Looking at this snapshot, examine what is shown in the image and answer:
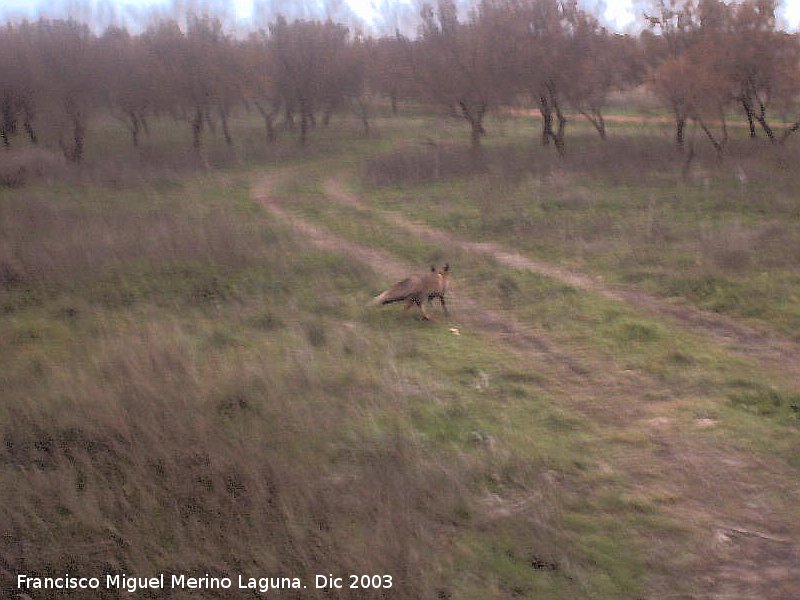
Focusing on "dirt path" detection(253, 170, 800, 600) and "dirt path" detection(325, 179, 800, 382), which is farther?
"dirt path" detection(325, 179, 800, 382)

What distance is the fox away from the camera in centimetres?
911

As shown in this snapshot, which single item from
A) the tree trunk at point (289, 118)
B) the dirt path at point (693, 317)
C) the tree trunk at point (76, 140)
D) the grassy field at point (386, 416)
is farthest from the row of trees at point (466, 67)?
the dirt path at point (693, 317)

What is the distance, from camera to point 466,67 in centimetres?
2808

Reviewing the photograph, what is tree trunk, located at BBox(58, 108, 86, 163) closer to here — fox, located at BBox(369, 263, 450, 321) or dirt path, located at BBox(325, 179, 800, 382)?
dirt path, located at BBox(325, 179, 800, 382)

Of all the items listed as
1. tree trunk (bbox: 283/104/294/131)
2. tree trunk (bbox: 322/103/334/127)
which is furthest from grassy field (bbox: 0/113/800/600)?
tree trunk (bbox: 322/103/334/127)

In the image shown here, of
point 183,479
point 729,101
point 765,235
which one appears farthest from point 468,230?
point 729,101

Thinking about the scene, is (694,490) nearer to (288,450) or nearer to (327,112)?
(288,450)

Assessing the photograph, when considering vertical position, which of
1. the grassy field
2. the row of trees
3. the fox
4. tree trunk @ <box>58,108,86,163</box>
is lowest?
the grassy field

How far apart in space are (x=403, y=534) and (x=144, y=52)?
112 feet

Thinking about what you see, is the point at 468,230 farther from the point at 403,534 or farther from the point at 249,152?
the point at 249,152

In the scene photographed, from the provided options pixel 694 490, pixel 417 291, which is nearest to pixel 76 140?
pixel 417 291

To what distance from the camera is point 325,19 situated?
40.8m

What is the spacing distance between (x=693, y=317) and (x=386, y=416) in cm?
495

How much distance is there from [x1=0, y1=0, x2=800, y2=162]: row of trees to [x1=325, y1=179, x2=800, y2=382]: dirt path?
1284cm
